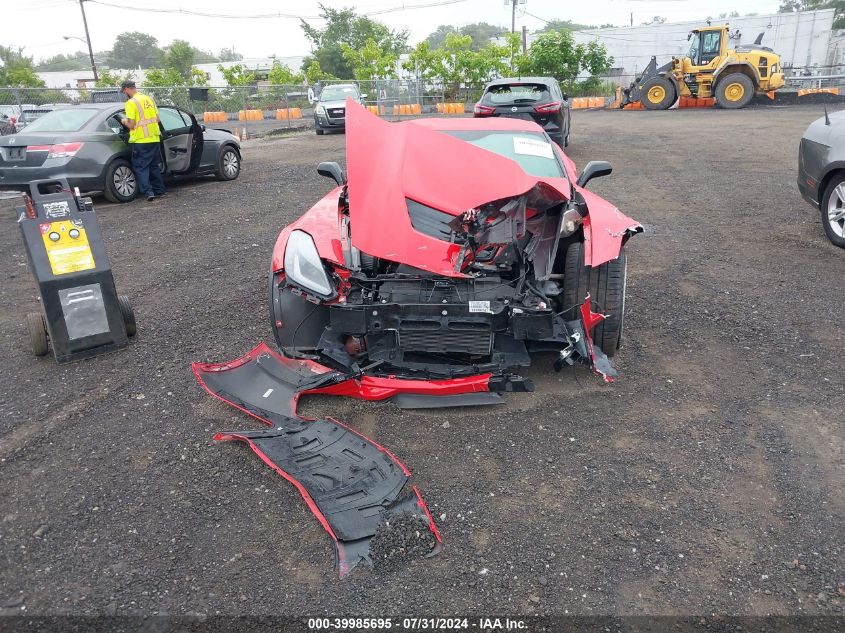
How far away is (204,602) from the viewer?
2365mm

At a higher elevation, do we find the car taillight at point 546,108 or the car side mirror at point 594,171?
the car taillight at point 546,108

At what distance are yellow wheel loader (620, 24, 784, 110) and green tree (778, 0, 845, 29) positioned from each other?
1367 inches

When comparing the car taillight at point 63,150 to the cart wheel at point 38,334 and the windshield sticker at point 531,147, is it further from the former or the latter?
the windshield sticker at point 531,147

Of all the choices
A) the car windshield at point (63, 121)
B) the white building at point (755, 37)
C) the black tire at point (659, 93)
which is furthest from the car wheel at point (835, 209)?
the white building at point (755, 37)

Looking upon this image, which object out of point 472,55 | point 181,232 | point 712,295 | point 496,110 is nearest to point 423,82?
point 472,55

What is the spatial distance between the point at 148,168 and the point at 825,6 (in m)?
73.3

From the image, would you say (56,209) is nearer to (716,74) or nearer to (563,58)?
(716,74)

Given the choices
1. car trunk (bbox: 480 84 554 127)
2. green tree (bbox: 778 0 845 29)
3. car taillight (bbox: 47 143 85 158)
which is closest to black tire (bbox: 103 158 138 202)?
car taillight (bbox: 47 143 85 158)

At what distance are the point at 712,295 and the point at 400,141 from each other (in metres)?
3.08

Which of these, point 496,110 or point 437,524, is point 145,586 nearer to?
point 437,524

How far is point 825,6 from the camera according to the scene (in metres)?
61.5

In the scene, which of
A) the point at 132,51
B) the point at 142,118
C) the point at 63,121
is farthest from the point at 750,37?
the point at 132,51

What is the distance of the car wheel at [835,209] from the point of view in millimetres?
6391

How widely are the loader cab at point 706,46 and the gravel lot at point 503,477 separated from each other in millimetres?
19084
